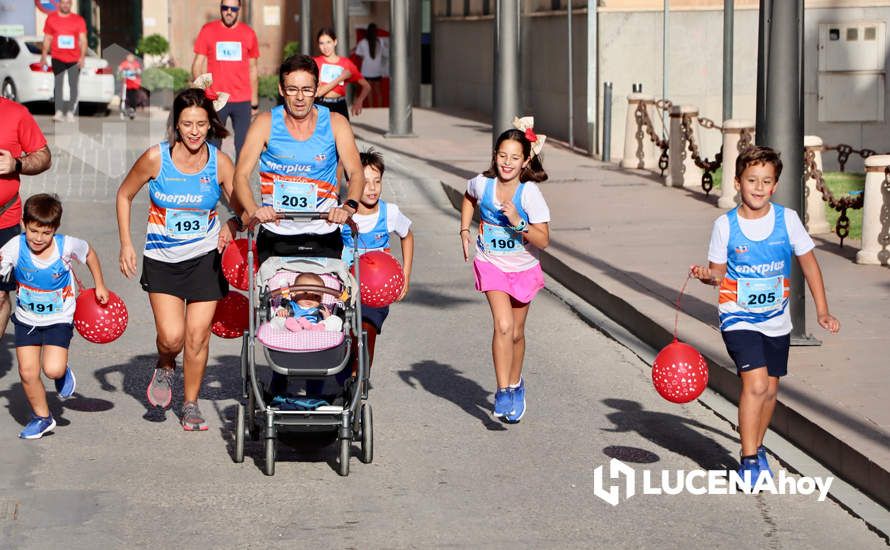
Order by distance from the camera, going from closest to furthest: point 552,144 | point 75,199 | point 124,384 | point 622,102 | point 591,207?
point 124,384 → point 591,207 → point 75,199 → point 622,102 → point 552,144

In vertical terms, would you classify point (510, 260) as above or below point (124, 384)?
above

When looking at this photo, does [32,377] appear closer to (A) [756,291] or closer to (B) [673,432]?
(B) [673,432]

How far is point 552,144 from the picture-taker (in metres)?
27.3

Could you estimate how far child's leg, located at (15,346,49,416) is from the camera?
336 inches

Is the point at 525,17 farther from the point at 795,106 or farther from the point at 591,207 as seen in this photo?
the point at 795,106

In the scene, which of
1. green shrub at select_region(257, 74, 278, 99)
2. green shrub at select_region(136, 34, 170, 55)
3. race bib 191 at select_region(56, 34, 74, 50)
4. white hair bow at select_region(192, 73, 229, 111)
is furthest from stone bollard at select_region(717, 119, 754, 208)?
green shrub at select_region(136, 34, 170, 55)

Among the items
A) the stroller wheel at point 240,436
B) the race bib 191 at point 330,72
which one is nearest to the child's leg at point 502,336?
the stroller wheel at point 240,436

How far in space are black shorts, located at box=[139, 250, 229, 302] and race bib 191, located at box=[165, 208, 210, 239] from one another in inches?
5.4

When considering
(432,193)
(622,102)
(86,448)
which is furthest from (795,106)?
(622,102)

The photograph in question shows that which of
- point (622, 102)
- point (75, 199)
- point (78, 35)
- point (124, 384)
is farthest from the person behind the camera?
point (78, 35)

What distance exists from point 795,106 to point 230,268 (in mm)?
4059

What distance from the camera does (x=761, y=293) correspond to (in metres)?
7.73

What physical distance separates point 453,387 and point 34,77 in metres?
25.1

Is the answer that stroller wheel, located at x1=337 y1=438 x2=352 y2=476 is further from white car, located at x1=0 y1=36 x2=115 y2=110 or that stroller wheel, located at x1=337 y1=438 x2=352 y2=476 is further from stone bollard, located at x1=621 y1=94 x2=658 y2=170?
white car, located at x1=0 y1=36 x2=115 y2=110
